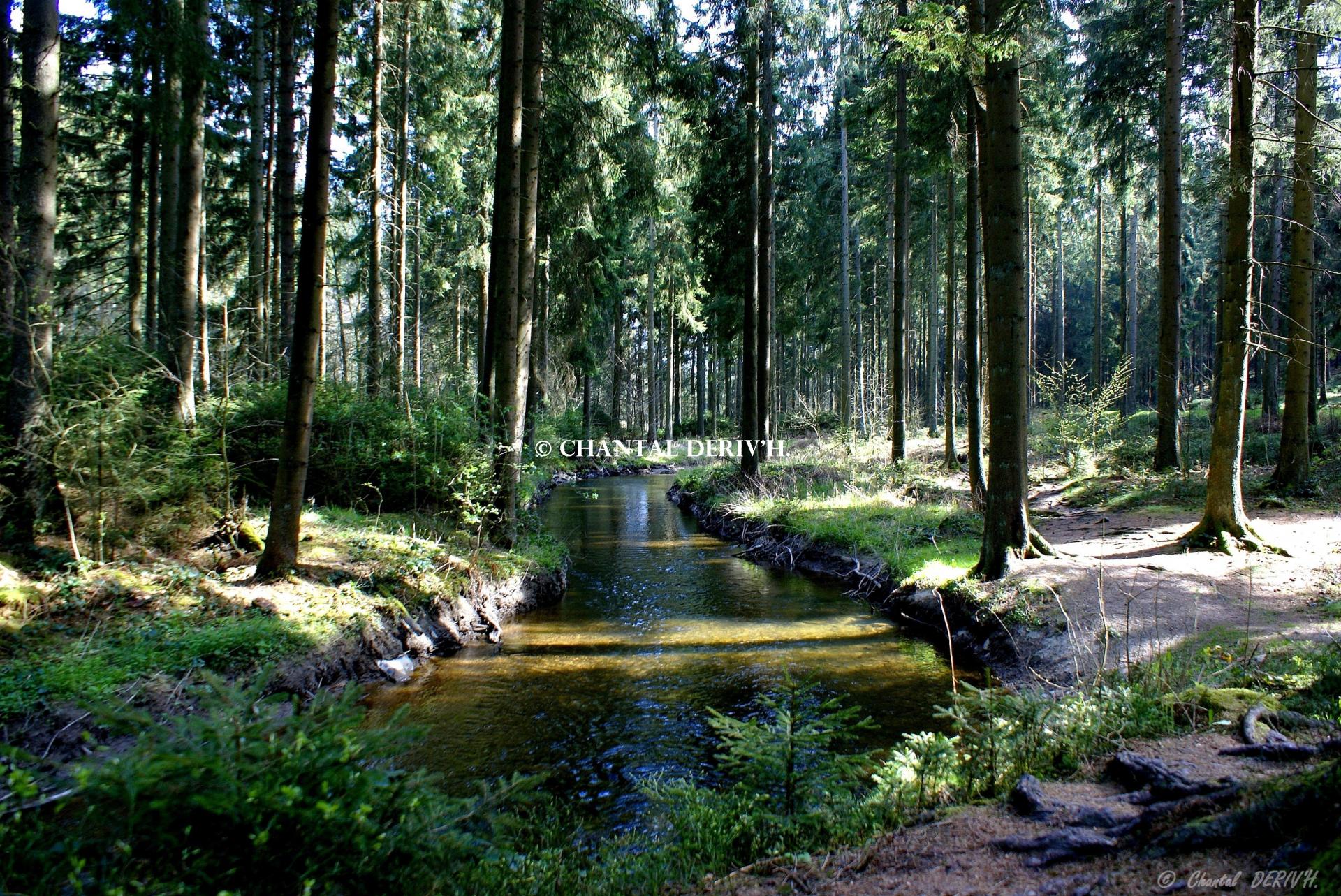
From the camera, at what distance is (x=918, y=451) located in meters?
21.3

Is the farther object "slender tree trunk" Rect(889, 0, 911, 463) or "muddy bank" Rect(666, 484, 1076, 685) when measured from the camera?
"slender tree trunk" Rect(889, 0, 911, 463)

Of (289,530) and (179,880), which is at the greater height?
(289,530)

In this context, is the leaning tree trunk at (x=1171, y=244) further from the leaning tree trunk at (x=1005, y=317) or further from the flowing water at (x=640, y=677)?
the flowing water at (x=640, y=677)

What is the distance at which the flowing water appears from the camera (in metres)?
5.32

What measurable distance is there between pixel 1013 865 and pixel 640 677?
4.76m

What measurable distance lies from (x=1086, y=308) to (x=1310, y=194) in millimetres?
53771

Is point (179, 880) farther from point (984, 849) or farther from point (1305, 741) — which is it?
point (1305, 741)

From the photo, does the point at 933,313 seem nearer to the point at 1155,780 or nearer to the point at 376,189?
the point at 376,189

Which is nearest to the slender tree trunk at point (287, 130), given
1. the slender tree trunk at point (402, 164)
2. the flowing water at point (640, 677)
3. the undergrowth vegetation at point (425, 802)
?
the slender tree trunk at point (402, 164)

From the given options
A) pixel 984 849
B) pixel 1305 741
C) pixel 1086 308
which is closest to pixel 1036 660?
pixel 1305 741

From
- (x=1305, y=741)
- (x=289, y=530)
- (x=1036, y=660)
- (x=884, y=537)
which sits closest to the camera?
(x=1305, y=741)

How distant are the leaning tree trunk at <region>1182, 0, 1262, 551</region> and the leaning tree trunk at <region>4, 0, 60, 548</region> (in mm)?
12073

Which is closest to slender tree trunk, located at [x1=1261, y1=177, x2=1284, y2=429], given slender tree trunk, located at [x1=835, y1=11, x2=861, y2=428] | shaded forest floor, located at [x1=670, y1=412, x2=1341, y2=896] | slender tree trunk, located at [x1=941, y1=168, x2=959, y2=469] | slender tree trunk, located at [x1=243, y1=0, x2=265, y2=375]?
shaded forest floor, located at [x1=670, y1=412, x2=1341, y2=896]

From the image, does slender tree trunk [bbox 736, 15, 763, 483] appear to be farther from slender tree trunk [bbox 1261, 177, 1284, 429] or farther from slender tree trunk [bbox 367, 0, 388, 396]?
slender tree trunk [bbox 1261, 177, 1284, 429]
